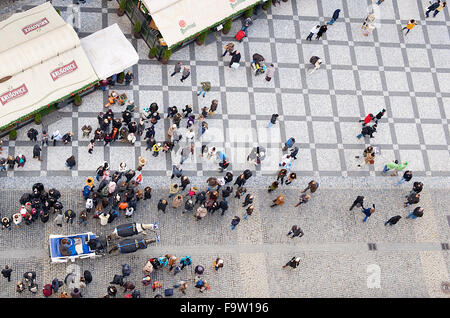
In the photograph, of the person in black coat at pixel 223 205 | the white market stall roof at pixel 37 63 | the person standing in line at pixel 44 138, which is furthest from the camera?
the person standing in line at pixel 44 138

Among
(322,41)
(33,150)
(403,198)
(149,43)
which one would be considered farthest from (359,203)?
(33,150)

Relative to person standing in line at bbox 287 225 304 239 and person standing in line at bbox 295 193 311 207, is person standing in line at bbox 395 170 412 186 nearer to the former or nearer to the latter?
person standing in line at bbox 295 193 311 207

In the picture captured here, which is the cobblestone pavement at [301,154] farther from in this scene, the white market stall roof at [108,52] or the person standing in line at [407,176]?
the white market stall roof at [108,52]

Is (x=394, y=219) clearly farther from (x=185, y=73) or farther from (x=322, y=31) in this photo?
(x=185, y=73)

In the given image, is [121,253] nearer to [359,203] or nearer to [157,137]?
[157,137]

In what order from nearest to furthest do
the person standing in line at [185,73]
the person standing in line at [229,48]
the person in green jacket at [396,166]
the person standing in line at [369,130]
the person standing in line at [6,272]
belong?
the person standing in line at [6,272], the person in green jacket at [396,166], the person standing in line at [185,73], the person standing in line at [369,130], the person standing in line at [229,48]

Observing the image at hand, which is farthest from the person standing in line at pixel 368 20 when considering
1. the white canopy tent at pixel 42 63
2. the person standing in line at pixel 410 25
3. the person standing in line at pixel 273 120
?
the white canopy tent at pixel 42 63

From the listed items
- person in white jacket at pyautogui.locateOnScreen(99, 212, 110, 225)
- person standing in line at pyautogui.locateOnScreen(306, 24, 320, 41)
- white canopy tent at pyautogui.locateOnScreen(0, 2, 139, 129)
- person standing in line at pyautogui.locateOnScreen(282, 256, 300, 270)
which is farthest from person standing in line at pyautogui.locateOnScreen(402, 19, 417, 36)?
person in white jacket at pyautogui.locateOnScreen(99, 212, 110, 225)
